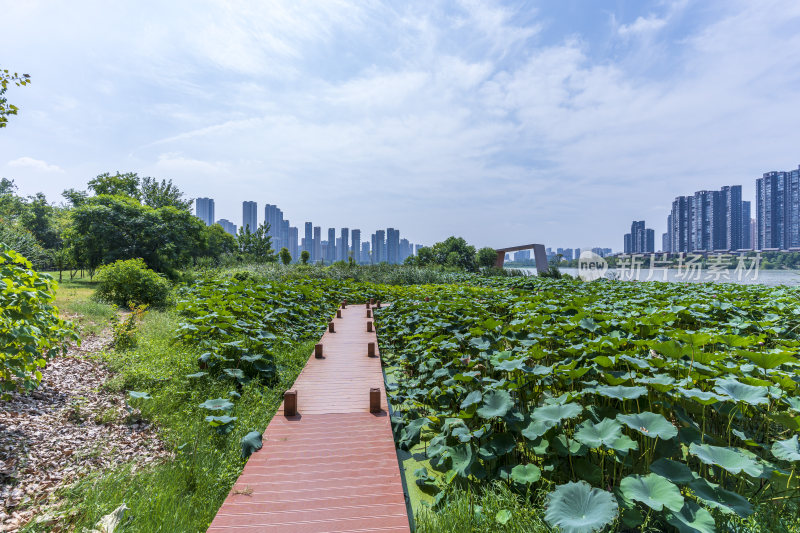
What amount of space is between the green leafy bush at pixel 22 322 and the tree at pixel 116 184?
116ft

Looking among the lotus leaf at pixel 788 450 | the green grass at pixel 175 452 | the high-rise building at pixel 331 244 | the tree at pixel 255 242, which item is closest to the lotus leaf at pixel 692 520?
the lotus leaf at pixel 788 450

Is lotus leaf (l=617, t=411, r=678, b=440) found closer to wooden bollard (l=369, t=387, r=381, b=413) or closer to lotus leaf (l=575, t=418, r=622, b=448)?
lotus leaf (l=575, t=418, r=622, b=448)

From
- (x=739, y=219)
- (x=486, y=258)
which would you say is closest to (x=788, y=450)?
(x=486, y=258)

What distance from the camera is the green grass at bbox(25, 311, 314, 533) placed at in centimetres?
244

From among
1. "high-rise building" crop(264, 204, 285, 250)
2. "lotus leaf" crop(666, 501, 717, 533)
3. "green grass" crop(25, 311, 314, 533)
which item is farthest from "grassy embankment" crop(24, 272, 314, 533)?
"high-rise building" crop(264, 204, 285, 250)

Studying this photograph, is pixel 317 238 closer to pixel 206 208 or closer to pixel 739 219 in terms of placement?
pixel 206 208

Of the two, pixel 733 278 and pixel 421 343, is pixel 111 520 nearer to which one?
pixel 421 343

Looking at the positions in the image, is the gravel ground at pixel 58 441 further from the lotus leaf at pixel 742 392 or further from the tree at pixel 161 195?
the tree at pixel 161 195

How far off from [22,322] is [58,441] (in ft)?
4.36

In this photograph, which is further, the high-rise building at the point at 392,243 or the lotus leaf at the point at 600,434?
the high-rise building at the point at 392,243

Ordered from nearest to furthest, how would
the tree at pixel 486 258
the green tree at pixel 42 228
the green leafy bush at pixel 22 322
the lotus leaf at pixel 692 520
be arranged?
1. the lotus leaf at pixel 692 520
2. the green leafy bush at pixel 22 322
3. the green tree at pixel 42 228
4. the tree at pixel 486 258

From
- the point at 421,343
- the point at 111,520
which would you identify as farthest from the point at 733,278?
the point at 111,520

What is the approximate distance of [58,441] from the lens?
338 centimetres

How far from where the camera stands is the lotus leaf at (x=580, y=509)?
72.0 inches
